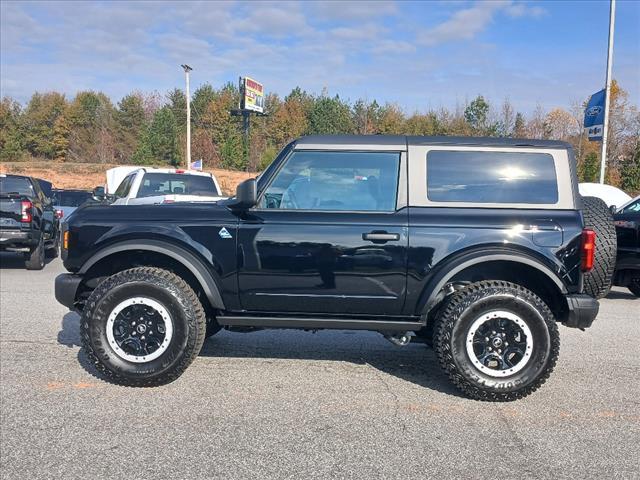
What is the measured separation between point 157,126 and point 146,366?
184 ft

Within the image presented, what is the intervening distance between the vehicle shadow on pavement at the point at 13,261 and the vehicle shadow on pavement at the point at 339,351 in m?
7.33

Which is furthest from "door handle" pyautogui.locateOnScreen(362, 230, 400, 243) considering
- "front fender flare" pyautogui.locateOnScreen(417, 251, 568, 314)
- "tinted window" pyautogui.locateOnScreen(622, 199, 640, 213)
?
"tinted window" pyautogui.locateOnScreen(622, 199, 640, 213)

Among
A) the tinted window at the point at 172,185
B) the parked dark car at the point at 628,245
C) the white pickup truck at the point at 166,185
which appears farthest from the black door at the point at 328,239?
the tinted window at the point at 172,185

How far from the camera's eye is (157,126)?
186ft

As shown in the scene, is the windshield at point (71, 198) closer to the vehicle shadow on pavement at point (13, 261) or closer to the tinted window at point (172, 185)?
the vehicle shadow on pavement at point (13, 261)

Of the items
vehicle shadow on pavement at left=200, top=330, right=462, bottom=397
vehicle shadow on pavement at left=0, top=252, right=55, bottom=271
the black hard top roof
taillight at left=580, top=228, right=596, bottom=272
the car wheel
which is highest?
the black hard top roof

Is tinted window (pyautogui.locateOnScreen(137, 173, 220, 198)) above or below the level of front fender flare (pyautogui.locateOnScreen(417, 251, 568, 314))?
above

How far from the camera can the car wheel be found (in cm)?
417

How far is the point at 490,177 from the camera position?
4.40m

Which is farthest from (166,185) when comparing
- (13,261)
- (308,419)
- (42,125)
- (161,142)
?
(42,125)

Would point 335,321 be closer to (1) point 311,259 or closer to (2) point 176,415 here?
(1) point 311,259

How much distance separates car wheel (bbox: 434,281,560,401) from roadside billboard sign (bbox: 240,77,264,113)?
41.9 metres

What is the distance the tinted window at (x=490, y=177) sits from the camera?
4.36 metres

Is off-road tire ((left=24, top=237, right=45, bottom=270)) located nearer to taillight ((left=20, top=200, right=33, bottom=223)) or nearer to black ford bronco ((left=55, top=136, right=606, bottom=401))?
taillight ((left=20, top=200, right=33, bottom=223))
